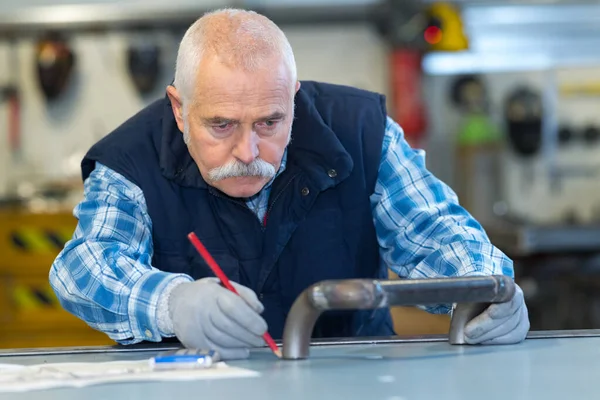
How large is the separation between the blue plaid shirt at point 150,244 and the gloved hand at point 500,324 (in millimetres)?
170

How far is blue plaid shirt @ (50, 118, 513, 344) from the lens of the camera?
1702 mm

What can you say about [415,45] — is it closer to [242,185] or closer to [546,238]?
[546,238]

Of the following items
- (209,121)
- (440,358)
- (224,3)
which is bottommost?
(440,358)

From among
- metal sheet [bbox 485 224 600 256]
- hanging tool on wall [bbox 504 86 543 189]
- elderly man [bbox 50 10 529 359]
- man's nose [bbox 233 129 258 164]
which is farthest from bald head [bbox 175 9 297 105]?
hanging tool on wall [bbox 504 86 543 189]

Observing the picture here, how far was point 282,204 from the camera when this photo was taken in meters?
1.97

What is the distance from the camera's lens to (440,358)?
4.73ft

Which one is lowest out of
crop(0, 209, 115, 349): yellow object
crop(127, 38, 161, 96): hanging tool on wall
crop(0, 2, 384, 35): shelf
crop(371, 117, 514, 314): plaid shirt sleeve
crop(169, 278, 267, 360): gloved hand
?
crop(0, 209, 115, 349): yellow object

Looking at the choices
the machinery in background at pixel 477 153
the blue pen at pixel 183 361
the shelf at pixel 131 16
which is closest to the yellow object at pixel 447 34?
the shelf at pixel 131 16

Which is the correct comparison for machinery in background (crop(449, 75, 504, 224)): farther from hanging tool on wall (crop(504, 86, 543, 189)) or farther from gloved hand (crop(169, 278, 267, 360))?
gloved hand (crop(169, 278, 267, 360))

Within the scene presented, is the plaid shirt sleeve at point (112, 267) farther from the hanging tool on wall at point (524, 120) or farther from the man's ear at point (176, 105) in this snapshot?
the hanging tool on wall at point (524, 120)

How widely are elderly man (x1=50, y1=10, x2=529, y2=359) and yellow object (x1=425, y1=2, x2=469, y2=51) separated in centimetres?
426

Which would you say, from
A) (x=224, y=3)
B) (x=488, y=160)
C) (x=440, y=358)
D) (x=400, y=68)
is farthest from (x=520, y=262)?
(x=440, y=358)

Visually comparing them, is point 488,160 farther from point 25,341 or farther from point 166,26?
point 25,341

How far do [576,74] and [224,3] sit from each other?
255 centimetres
